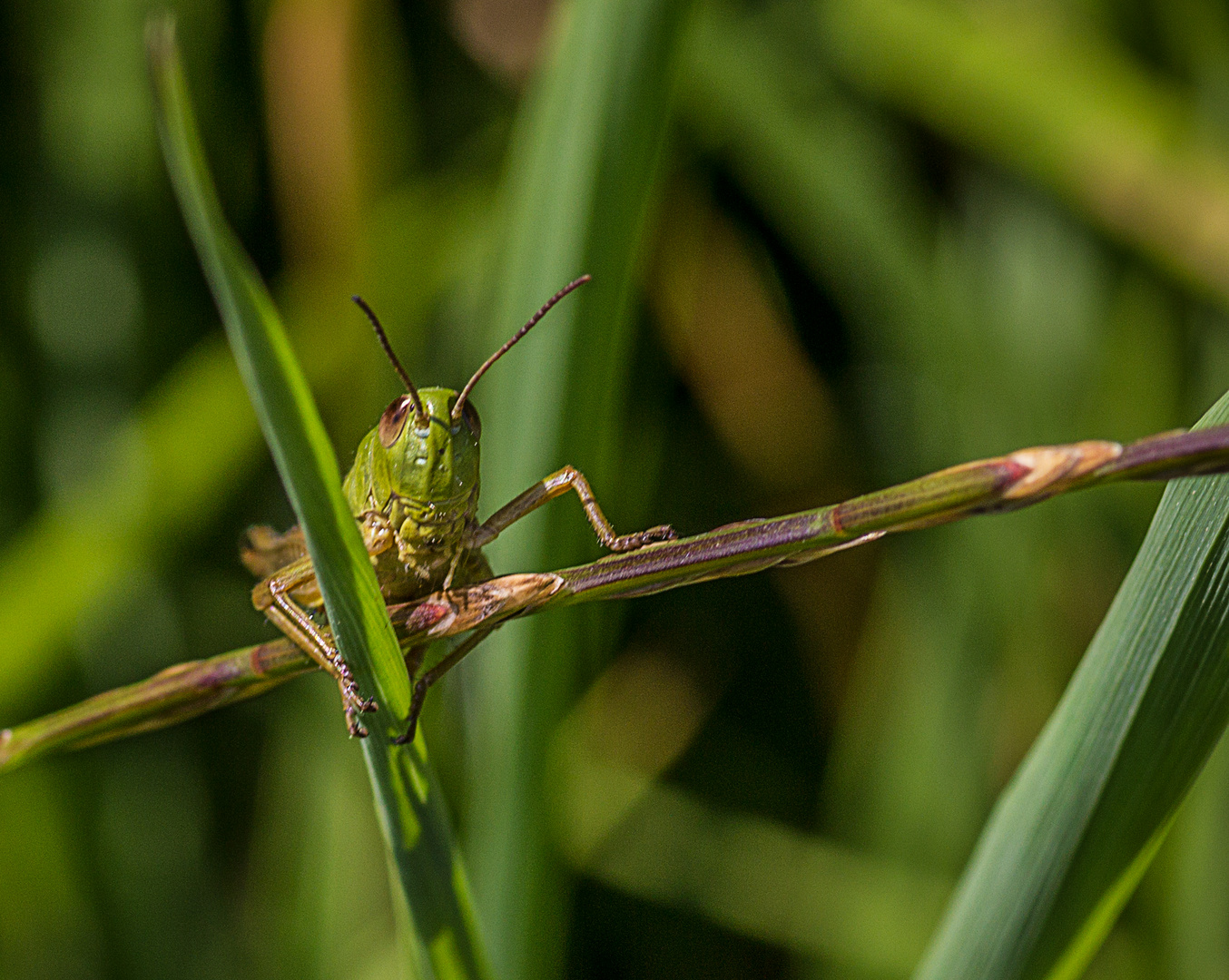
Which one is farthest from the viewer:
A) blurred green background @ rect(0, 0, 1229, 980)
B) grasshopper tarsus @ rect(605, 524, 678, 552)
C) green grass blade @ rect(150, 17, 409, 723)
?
blurred green background @ rect(0, 0, 1229, 980)

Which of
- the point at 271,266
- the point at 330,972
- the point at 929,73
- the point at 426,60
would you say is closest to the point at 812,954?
the point at 330,972

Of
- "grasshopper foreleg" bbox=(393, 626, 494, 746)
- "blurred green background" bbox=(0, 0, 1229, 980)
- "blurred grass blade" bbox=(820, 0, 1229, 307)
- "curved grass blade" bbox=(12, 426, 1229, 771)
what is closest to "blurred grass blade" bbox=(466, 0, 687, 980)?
"grasshopper foreleg" bbox=(393, 626, 494, 746)

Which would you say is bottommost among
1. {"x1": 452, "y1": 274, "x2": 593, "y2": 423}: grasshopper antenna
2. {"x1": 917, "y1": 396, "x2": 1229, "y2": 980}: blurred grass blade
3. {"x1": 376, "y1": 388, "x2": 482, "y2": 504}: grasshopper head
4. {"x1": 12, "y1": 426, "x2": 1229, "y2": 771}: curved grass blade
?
{"x1": 917, "y1": 396, "x2": 1229, "y2": 980}: blurred grass blade

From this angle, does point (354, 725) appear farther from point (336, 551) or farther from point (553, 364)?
point (553, 364)

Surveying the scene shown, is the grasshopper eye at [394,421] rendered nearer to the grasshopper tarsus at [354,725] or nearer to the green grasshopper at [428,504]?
the green grasshopper at [428,504]

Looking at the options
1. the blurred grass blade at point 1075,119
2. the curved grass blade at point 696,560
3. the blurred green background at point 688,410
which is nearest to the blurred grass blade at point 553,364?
the curved grass blade at point 696,560

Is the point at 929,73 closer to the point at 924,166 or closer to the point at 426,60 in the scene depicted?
the point at 924,166

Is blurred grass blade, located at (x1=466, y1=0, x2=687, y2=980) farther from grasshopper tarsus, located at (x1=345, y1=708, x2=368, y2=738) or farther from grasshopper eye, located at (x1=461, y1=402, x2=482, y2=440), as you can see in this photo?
grasshopper tarsus, located at (x1=345, y1=708, x2=368, y2=738)
